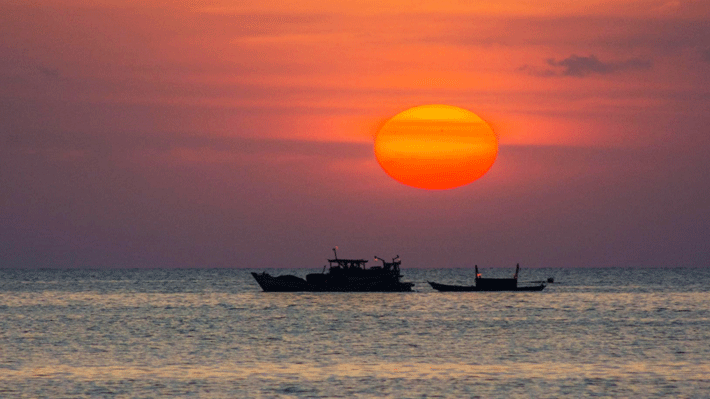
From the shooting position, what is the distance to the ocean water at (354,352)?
43500mm

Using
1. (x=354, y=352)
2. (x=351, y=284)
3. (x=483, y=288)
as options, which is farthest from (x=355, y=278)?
(x=354, y=352)

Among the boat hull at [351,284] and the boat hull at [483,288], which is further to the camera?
the boat hull at [483,288]

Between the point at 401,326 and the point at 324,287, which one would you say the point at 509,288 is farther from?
the point at 401,326

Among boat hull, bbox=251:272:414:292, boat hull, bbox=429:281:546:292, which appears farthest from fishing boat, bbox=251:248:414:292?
boat hull, bbox=429:281:546:292

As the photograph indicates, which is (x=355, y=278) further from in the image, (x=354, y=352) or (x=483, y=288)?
(x=354, y=352)

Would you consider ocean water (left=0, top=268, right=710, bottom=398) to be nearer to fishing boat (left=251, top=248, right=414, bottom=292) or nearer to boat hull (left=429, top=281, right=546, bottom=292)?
fishing boat (left=251, top=248, right=414, bottom=292)

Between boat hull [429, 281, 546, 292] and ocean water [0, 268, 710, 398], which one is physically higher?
boat hull [429, 281, 546, 292]

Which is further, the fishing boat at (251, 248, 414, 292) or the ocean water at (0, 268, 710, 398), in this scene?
the fishing boat at (251, 248, 414, 292)

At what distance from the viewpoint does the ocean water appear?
143 feet

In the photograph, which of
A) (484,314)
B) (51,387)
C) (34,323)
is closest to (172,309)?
(34,323)

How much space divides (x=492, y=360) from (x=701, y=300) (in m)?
86.3

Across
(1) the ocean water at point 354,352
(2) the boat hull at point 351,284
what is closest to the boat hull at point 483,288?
(2) the boat hull at point 351,284

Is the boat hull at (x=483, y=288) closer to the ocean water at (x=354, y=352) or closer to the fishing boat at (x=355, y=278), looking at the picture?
the fishing boat at (x=355, y=278)

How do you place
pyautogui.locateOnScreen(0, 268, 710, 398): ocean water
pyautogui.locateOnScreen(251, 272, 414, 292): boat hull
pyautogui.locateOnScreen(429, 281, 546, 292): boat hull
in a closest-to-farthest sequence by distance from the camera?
1. pyautogui.locateOnScreen(0, 268, 710, 398): ocean water
2. pyautogui.locateOnScreen(251, 272, 414, 292): boat hull
3. pyautogui.locateOnScreen(429, 281, 546, 292): boat hull
